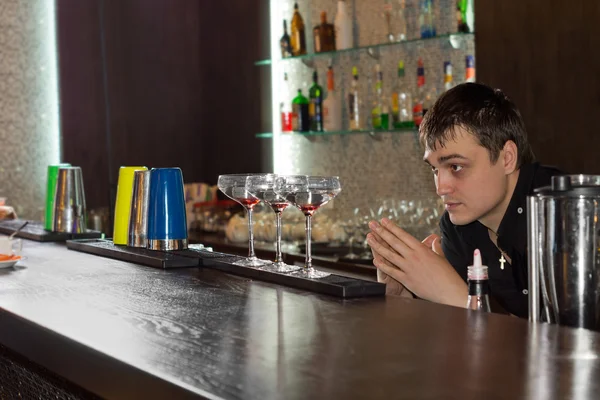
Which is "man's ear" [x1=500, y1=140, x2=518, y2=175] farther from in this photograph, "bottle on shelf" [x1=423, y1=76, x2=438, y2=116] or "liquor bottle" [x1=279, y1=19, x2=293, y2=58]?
"liquor bottle" [x1=279, y1=19, x2=293, y2=58]

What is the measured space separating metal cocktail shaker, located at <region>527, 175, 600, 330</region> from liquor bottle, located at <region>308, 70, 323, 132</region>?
→ 308cm

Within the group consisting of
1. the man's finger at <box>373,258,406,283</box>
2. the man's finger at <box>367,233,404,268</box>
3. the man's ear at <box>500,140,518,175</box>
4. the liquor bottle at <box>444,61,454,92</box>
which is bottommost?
the man's finger at <box>373,258,406,283</box>

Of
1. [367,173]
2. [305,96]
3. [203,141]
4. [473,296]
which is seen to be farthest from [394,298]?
[203,141]

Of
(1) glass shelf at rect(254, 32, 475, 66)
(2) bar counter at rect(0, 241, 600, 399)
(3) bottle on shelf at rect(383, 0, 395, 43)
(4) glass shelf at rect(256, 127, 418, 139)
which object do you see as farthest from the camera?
(3) bottle on shelf at rect(383, 0, 395, 43)

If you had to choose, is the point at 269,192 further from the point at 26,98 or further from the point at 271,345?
the point at 26,98

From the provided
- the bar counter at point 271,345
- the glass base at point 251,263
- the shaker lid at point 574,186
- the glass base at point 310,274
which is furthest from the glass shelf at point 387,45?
the shaker lid at point 574,186

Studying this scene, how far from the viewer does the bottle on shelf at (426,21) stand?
377 cm

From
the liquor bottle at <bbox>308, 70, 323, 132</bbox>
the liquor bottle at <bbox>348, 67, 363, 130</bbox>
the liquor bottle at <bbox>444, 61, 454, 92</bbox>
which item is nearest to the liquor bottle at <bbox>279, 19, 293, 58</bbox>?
the liquor bottle at <bbox>308, 70, 323, 132</bbox>

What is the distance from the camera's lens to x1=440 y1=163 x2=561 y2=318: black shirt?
213 centimetres

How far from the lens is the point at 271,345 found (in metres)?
1.20

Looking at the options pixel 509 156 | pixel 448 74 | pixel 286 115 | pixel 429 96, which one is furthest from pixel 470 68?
pixel 509 156

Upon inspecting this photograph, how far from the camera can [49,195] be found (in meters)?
3.01

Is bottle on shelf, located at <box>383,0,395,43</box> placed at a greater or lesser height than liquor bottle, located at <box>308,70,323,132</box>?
greater

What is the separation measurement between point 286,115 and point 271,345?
11.2 feet
